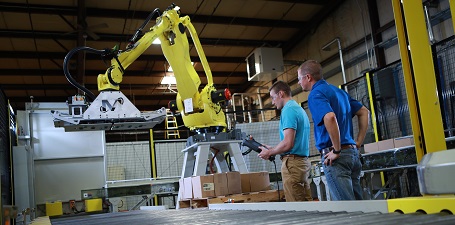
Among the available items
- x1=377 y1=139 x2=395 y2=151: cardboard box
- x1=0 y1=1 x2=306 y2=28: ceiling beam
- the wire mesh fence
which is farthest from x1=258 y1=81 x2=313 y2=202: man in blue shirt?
x1=0 y1=1 x2=306 y2=28: ceiling beam

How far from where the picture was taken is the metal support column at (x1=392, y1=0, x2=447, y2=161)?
5.65ft

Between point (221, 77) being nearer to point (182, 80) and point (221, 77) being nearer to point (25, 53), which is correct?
point (25, 53)

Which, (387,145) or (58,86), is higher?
(58,86)

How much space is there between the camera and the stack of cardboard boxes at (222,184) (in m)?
5.10

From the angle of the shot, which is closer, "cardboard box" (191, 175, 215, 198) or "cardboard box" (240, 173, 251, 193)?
"cardboard box" (191, 175, 215, 198)

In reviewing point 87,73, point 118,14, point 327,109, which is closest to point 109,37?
point 118,14

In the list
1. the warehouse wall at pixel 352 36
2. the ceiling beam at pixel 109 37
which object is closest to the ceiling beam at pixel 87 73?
the ceiling beam at pixel 109 37

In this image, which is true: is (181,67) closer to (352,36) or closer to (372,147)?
(372,147)

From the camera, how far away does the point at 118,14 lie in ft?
36.0

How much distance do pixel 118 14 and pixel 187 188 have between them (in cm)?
689

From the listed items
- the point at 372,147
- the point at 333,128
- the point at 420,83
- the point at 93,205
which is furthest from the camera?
the point at 93,205

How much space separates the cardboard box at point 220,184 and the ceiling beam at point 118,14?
7.18m

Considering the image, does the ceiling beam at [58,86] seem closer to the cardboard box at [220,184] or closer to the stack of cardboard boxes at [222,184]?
the stack of cardboard boxes at [222,184]

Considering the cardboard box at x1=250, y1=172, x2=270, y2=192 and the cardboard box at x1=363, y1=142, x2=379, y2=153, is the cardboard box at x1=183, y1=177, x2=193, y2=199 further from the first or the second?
the cardboard box at x1=363, y1=142, x2=379, y2=153
